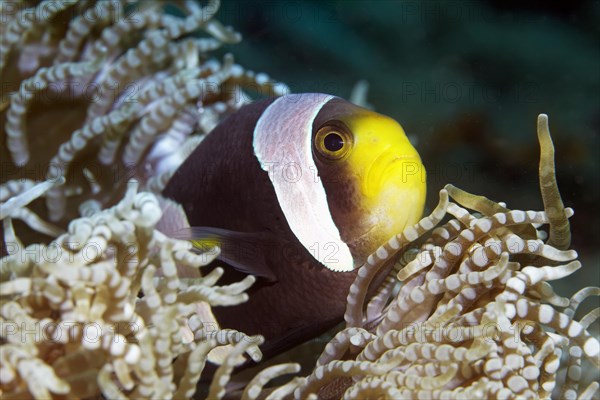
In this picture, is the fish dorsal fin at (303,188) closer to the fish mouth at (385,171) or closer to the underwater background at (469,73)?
the fish mouth at (385,171)

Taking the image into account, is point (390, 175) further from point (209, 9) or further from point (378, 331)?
point (209, 9)

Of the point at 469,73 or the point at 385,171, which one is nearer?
the point at 385,171

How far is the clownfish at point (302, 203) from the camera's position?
110 centimetres

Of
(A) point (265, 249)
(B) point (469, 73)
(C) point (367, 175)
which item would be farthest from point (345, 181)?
(B) point (469, 73)

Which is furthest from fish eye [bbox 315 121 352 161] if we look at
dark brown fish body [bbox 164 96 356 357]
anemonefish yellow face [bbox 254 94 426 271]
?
dark brown fish body [bbox 164 96 356 357]

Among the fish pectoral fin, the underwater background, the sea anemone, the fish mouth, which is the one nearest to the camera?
the sea anemone

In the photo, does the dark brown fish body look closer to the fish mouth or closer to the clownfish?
the clownfish

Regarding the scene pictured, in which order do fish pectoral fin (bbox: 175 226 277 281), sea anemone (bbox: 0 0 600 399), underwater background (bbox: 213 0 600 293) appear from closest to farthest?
sea anemone (bbox: 0 0 600 399)
fish pectoral fin (bbox: 175 226 277 281)
underwater background (bbox: 213 0 600 293)

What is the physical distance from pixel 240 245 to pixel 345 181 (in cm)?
27

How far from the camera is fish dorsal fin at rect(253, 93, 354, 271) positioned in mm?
1139

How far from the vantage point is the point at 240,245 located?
3.91 feet

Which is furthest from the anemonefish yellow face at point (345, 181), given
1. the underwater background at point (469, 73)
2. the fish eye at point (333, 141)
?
the underwater background at point (469, 73)

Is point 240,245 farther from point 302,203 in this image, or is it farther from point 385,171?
point 385,171

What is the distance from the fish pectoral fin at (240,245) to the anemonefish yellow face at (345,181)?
0.29 ft
